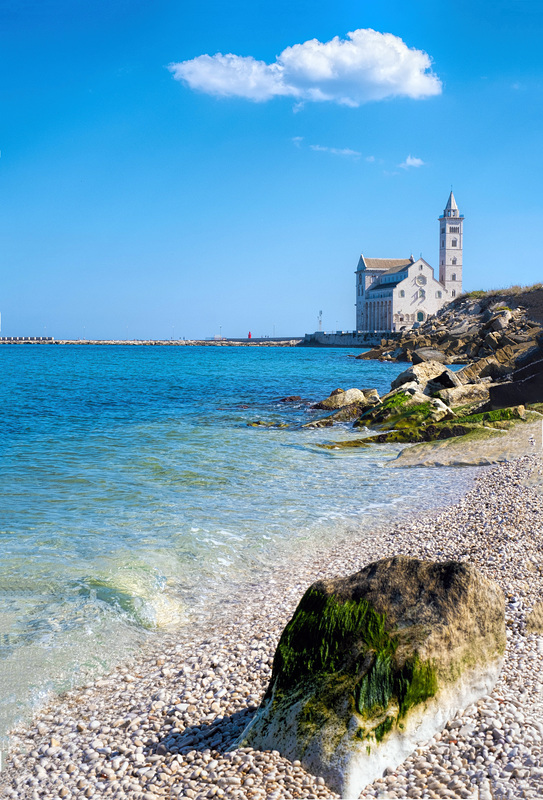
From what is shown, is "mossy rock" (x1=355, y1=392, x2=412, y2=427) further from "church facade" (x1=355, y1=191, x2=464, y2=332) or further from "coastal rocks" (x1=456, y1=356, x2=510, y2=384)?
"church facade" (x1=355, y1=191, x2=464, y2=332)

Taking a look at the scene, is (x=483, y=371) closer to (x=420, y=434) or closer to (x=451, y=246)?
(x=420, y=434)

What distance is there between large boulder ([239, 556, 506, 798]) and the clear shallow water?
87.6 inches

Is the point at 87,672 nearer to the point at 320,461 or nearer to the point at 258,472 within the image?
the point at 258,472

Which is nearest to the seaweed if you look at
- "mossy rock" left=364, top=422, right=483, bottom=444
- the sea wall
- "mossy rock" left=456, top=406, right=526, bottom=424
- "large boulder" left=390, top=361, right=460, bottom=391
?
"mossy rock" left=456, top=406, right=526, bottom=424

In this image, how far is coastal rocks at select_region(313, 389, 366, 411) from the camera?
21939 mm

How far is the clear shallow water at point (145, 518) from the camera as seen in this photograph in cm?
582

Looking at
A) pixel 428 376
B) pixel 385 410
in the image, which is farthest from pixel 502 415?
pixel 428 376

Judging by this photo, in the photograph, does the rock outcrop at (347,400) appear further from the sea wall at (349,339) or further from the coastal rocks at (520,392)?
the sea wall at (349,339)

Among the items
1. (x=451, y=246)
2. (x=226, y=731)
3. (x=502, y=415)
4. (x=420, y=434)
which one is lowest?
(x=226, y=731)

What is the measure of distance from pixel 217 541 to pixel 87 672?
3366mm

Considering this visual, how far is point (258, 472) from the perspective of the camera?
Result: 1289 cm

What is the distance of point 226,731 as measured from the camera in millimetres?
3834

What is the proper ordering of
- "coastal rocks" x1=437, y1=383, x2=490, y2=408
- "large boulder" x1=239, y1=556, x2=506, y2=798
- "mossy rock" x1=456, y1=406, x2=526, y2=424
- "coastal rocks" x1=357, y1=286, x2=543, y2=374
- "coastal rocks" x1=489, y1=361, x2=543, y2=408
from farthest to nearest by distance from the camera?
"coastal rocks" x1=357, y1=286, x2=543, y2=374, "coastal rocks" x1=437, y1=383, x2=490, y2=408, "coastal rocks" x1=489, y1=361, x2=543, y2=408, "mossy rock" x1=456, y1=406, x2=526, y2=424, "large boulder" x1=239, y1=556, x2=506, y2=798

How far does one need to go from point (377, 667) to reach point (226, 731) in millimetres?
1089
